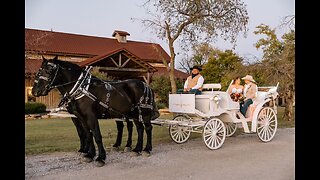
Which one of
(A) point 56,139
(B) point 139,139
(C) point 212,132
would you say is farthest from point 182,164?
(A) point 56,139

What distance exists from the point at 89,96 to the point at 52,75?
1.96ft

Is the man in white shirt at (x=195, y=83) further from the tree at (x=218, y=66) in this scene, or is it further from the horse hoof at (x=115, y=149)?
the tree at (x=218, y=66)

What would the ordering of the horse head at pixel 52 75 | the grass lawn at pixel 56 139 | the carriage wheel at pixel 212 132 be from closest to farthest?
the horse head at pixel 52 75 < the carriage wheel at pixel 212 132 < the grass lawn at pixel 56 139

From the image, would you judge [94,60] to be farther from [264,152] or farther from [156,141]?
[264,152]

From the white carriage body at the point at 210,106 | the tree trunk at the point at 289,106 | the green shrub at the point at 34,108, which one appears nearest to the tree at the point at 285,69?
the tree trunk at the point at 289,106

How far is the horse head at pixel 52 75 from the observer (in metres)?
4.53

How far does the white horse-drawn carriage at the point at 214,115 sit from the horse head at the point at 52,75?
1926 millimetres

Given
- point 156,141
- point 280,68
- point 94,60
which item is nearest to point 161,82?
point 94,60

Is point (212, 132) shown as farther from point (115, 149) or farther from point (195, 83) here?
point (115, 149)

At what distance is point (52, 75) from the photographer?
15.0ft

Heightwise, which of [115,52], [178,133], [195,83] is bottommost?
[178,133]

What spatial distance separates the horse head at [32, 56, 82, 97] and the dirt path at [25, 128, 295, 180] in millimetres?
1110

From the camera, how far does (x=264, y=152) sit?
5707 mm

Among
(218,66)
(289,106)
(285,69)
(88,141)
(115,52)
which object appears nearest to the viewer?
(88,141)
